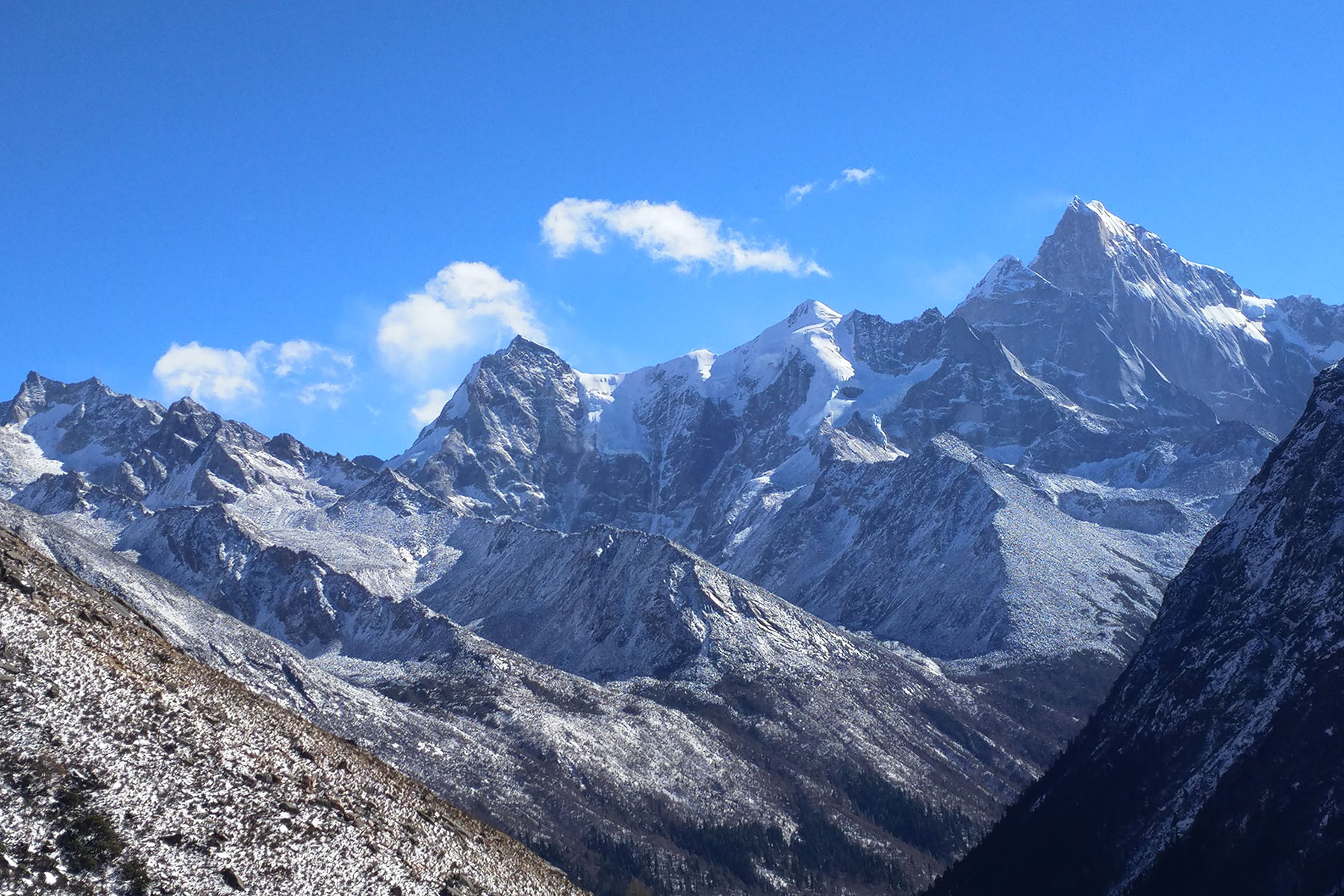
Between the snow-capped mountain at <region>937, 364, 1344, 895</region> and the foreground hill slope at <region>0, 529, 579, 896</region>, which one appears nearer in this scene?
the foreground hill slope at <region>0, 529, 579, 896</region>

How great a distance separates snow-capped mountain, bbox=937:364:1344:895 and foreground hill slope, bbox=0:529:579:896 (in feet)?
223

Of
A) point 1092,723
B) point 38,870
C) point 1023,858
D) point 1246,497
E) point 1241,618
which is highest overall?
point 1246,497

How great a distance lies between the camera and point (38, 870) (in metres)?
58.7

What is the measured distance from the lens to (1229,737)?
422 ft

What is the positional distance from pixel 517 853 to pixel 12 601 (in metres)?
35.3

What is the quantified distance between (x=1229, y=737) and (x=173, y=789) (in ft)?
347

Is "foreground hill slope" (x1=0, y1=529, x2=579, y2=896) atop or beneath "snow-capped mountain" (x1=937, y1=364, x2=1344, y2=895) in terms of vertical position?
beneath

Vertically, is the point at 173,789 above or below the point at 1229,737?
below

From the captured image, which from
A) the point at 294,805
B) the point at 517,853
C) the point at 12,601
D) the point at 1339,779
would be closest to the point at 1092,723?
the point at 1339,779

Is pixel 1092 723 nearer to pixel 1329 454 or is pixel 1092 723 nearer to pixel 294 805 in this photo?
pixel 1329 454

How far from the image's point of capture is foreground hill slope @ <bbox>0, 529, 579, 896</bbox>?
6178 cm

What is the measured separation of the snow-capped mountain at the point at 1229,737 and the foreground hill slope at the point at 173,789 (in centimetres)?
6812

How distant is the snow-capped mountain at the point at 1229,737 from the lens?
113750 mm

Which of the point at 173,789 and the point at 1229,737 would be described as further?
the point at 1229,737
